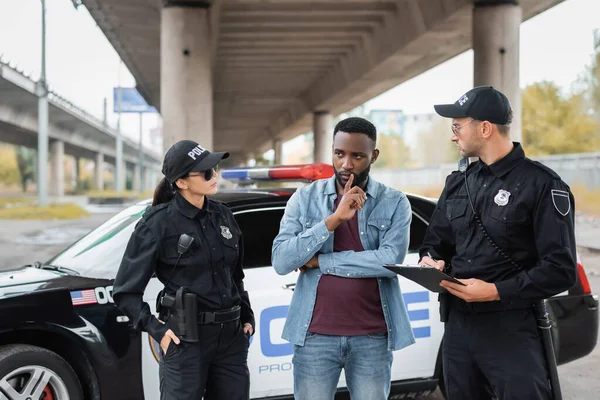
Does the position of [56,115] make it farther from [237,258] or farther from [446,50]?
[237,258]

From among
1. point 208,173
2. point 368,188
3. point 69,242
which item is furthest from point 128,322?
point 69,242

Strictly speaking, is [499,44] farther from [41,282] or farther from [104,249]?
[41,282]

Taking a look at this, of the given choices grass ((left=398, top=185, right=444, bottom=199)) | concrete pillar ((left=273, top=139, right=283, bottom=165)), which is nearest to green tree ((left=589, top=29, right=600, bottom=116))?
grass ((left=398, top=185, right=444, bottom=199))

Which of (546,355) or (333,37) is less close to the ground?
(333,37)

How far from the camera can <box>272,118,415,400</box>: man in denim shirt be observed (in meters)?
3.14

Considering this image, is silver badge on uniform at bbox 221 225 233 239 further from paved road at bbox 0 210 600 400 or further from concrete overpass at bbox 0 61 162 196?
concrete overpass at bbox 0 61 162 196

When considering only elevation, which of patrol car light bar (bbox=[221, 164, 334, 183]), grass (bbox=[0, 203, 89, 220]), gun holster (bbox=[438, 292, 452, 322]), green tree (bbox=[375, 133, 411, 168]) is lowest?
grass (bbox=[0, 203, 89, 220])

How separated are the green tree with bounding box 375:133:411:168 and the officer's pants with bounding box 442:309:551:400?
114 m

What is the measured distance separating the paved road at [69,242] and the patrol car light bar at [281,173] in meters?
2.12

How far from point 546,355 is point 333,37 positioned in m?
18.8

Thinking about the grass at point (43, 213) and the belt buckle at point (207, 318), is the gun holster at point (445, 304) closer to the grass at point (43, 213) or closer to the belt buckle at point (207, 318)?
the belt buckle at point (207, 318)

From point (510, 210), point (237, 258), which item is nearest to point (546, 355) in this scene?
point (510, 210)

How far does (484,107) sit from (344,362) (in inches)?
50.2

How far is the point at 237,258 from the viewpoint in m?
3.41
